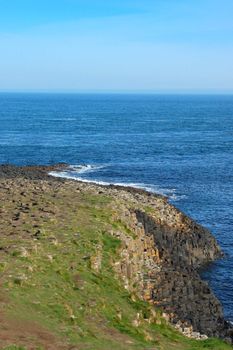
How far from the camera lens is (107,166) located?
98.2 m

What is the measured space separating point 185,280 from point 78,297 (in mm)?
12980

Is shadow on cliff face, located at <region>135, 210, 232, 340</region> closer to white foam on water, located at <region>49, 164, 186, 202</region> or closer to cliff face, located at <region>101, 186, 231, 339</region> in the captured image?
cliff face, located at <region>101, 186, 231, 339</region>

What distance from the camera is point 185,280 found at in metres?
38.5

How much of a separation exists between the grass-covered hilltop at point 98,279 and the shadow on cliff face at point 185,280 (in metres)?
0.10

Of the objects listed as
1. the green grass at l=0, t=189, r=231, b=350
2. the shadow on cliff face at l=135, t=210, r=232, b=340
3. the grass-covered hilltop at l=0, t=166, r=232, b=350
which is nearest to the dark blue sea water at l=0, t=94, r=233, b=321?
the shadow on cliff face at l=135, t=210, r=232, b=340

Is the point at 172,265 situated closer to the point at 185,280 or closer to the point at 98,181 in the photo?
the point at 185,280

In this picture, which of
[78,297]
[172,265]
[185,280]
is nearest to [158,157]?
[172,265]

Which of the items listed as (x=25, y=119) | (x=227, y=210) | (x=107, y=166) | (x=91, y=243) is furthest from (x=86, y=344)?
(x=25, y=119)

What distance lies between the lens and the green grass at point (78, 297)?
23766mm

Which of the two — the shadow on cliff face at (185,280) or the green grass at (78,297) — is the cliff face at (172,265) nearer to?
the shadow on cliff face at (185,280)

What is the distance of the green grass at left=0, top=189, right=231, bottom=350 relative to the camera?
2377 centimetres

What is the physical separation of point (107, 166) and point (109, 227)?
5722cm

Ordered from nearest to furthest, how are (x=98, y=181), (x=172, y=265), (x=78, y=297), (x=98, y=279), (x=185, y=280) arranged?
(x=78, y=297), (x=98, y=279), (x=185, y=280), (x=172, y=265), (x=98, y=181)

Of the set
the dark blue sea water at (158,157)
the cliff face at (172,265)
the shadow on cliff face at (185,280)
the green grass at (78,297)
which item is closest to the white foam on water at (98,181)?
the dark blue sea water at (158,157)
